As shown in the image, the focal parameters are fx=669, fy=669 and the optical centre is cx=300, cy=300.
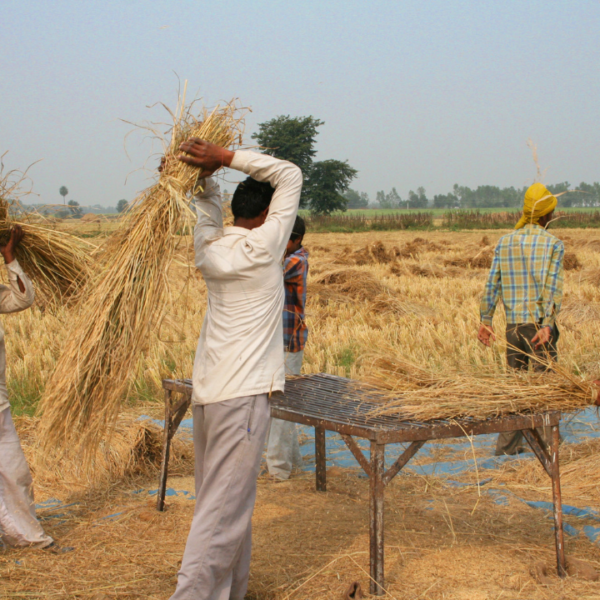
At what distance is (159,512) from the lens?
148 inches

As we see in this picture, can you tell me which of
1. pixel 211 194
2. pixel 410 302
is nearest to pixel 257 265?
pixel 211 194

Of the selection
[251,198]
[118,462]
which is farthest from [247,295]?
[118,462]

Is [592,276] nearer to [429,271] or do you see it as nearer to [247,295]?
[429,271]

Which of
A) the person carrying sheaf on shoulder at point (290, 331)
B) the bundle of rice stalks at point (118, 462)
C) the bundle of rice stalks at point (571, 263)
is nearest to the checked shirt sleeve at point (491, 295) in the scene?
the person carrying sheaf on shoulder at point (290, 331)

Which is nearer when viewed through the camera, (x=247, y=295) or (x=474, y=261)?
(x=247, y=295)

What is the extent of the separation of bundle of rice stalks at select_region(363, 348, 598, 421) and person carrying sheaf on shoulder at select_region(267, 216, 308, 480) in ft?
3.53

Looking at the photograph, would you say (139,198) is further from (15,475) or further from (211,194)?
(15,475)

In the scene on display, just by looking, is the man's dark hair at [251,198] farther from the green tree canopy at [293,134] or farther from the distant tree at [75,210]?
the green tree canopy at [293,134]

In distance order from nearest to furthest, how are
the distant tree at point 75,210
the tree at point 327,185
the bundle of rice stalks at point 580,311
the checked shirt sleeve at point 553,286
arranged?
the distant tree at point 75,210 → the checked shirt sleeve at point 553,286 → the bundle of rice stalks at point 580,311 → the tree at point 327,185

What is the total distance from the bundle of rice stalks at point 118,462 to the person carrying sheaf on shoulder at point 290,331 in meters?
0.67

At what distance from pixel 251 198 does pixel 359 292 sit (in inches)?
297

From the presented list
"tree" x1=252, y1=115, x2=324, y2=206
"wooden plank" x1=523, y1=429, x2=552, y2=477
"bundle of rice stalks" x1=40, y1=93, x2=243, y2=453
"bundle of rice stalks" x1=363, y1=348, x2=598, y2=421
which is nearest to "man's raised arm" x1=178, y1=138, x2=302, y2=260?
"bundle of rice stalks" x1=40, y1=93, x2=243, y2=453

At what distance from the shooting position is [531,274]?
4.55m

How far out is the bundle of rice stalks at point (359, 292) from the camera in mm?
8953
